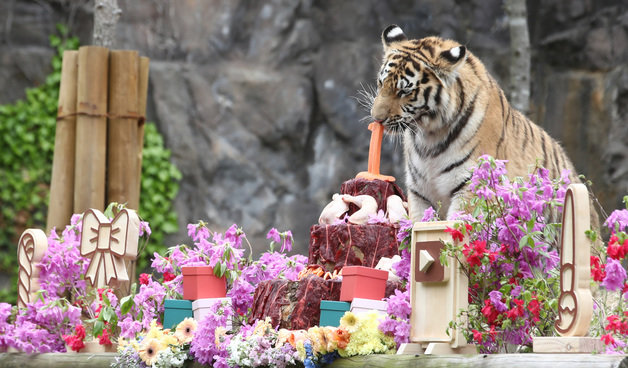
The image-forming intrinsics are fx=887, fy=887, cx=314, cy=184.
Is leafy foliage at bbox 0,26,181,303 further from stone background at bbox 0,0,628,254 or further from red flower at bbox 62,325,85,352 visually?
red flower at bbox 62,325,85,352

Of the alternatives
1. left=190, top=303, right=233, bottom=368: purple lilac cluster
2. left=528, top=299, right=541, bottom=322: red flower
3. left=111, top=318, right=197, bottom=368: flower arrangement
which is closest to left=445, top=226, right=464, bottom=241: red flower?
left=528, top=299, right=541, bottom=322: red flower

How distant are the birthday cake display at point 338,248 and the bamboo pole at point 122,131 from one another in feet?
6.57

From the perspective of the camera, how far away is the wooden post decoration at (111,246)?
15.4ft

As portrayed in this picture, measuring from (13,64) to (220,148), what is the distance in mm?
2240

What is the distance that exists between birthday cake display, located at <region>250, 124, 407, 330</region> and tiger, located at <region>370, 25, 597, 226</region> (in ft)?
0.64

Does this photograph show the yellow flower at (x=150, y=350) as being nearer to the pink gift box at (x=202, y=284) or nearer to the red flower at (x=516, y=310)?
the pink gift box at (x=202, y=284)

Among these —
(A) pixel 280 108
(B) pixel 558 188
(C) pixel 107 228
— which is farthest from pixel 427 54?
(A) pixel 280 108

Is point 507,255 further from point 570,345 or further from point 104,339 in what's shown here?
point 104,339

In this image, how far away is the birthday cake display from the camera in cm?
387

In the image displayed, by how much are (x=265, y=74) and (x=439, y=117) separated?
5.16 m

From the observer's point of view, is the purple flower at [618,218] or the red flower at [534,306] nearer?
the purple flower at [618,218]

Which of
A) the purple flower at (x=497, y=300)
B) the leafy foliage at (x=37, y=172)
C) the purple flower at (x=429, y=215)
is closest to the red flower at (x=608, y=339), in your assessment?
the purple flower at (x=497, y=300)

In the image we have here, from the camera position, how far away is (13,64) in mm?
8945

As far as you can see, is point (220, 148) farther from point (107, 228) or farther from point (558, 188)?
point (558, 188)
